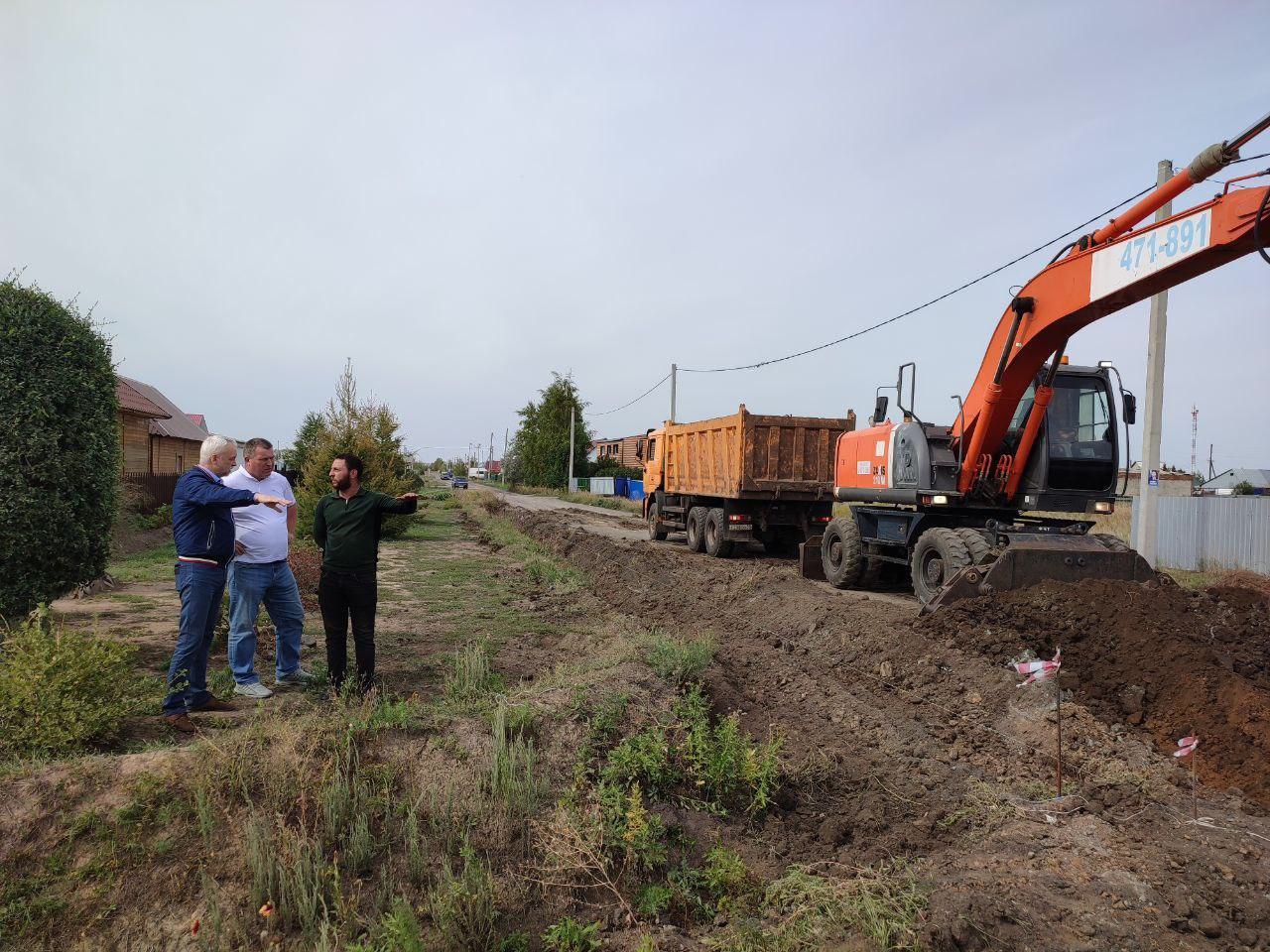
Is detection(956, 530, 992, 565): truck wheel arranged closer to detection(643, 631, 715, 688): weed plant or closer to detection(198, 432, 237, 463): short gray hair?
detection(643, 631, 715, 688): weed plant

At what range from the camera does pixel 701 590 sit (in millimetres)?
10562

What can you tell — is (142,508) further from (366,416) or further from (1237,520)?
(1237,520)

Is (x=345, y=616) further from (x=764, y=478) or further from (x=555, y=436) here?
(x=555, y=436)

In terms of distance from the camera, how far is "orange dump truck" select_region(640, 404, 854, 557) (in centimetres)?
1366

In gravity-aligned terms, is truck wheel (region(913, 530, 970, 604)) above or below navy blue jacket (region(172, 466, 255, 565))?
below

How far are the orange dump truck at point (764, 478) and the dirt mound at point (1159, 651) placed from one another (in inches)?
278

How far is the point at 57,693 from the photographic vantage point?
12.3 feet

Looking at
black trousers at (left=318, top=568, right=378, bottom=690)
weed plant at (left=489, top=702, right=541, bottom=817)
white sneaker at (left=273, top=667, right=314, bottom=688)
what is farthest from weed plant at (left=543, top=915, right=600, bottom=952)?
white sneaker at (left=273, top=667, right=314, bottom=688)

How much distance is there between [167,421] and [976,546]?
31.5 meters

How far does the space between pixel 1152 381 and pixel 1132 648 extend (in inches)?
258

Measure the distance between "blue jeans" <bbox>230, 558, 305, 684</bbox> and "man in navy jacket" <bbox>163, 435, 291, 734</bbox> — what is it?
41cm

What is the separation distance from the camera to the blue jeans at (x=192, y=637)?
14.6ft

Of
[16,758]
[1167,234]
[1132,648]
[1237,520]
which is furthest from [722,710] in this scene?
[1237,520]

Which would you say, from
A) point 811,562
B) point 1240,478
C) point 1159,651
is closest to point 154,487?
point 811,562
